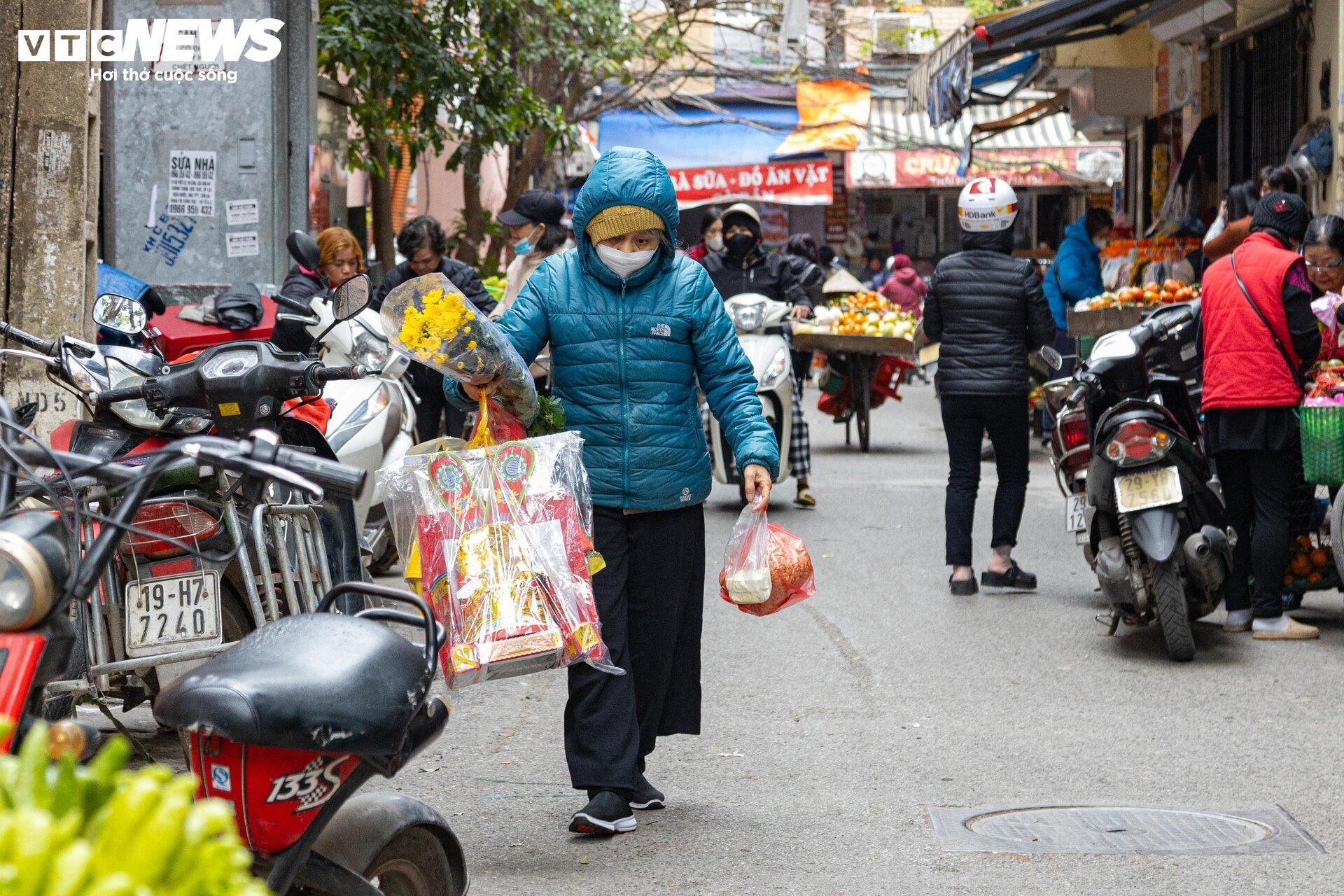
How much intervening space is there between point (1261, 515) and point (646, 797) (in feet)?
11.8

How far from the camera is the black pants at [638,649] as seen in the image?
4.77 metres

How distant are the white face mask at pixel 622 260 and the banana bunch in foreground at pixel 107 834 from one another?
3159 mm

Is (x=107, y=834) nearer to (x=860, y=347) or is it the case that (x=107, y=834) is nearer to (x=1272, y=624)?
(x=1272, y=624)

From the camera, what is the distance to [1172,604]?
22.7 feet

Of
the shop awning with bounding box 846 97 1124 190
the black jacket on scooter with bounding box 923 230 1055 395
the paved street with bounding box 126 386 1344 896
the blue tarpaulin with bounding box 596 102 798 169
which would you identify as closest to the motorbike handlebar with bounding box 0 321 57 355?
the paved street with bounding box 126 386 1344 896

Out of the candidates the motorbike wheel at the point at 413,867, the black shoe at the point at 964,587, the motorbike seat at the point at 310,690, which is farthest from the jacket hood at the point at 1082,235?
the motorbike seat at the point at 310,690

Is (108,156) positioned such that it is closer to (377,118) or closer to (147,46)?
(147,46)

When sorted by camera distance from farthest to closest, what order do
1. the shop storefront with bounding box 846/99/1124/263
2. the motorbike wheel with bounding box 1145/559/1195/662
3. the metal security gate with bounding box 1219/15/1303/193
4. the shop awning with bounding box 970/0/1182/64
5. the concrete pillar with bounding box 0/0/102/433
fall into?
the shop storefront with bounding box 846/99/1124/263 → the metal security gate with bounding box 1219/15/1303/193 → the shop awning with bounding box 970/0/1182/64 → the motorbike wheel with bounding box 1145/559/1195/662 → the concrete pillar with bounding box 0/0/102/433

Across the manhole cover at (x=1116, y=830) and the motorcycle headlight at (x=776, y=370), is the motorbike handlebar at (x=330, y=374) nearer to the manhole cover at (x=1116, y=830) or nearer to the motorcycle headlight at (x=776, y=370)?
the manhole cover at (x=1116, y=830)

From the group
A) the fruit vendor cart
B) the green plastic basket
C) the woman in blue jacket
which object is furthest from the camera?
the woman in blue jacket

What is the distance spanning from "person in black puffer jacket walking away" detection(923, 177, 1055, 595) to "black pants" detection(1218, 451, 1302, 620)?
128cm

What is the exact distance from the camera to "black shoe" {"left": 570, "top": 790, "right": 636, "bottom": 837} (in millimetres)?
4746

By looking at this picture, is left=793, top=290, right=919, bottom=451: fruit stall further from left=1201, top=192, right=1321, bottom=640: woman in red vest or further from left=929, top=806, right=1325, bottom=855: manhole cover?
left=929, top=806, right=1325, bottom=855: manhole cover

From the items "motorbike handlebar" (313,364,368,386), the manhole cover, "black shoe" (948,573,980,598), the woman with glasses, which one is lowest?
the manhole cover
